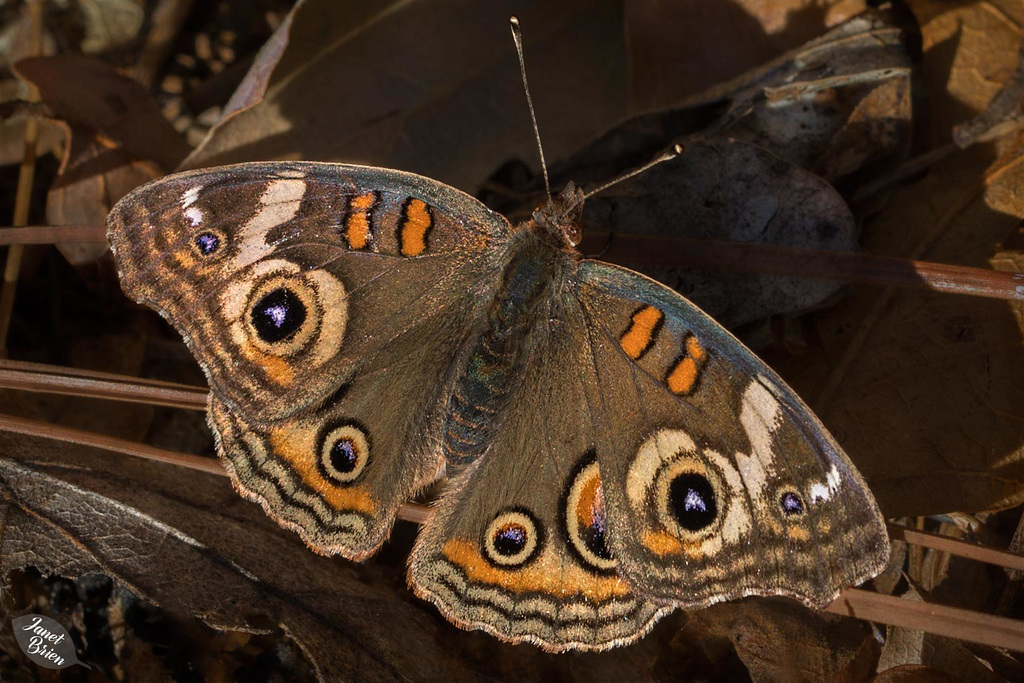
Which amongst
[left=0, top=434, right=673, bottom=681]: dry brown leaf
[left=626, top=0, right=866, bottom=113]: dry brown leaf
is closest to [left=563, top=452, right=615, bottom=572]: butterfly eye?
[left=0, top=434, right=673, bottom=681]: dry brown leaf

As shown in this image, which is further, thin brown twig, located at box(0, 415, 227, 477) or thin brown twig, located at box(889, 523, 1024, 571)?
thin brown twig, located at box(0, 415, 227, 477)

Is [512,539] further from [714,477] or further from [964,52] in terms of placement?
[964,52]

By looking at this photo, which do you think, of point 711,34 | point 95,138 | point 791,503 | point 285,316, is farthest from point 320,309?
point 711,34

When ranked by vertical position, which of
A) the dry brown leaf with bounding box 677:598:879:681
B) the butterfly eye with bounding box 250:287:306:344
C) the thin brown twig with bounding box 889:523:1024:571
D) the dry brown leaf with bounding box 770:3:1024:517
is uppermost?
the butterfly eye with bounding box 250:287:306:344

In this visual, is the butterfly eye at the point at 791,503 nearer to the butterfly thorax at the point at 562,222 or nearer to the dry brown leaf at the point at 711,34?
the butterfly thorax at the point at 562,222

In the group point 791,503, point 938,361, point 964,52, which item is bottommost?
point 938,361

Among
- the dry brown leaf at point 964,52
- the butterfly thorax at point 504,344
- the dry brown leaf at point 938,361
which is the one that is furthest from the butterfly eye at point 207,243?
the dry brown leaf at point 964,52

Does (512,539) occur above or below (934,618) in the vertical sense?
above

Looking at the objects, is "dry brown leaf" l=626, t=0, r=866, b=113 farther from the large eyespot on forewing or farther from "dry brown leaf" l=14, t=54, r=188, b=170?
"dry brown leaf" l=14, t=54, r=188, b=170
